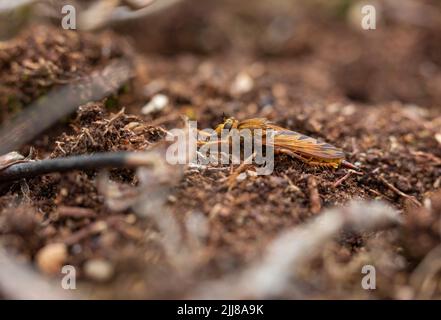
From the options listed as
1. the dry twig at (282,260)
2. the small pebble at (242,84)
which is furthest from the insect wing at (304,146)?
the small pebble at (242,84)

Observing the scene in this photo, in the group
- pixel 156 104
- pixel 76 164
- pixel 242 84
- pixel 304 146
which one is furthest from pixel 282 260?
pixel 242 84

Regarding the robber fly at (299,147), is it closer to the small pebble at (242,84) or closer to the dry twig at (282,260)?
the dry twig at (282,260)

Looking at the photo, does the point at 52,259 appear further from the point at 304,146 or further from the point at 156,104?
the point at 156,104

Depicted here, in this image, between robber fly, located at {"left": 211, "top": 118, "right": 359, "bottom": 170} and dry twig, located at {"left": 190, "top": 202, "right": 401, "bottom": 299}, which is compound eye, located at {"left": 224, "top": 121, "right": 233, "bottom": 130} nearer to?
robber fly, located at {"left": 211, "top": 118, "right": 359, "bottom": 170}

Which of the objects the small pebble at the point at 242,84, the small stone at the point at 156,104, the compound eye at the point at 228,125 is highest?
the small pebble at the point at 242,84

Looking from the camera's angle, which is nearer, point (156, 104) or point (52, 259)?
point (52, 259)

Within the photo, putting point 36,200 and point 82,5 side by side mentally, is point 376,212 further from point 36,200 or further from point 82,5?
point 82,5
